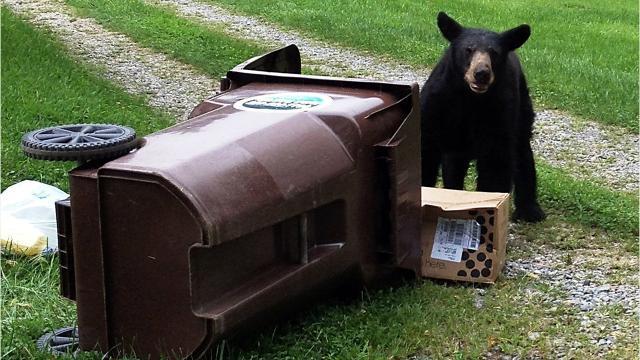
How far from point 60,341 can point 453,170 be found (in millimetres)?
3054

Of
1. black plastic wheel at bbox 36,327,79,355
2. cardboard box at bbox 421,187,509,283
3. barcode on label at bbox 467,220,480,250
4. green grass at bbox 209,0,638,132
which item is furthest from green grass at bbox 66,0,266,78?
black plastic wheel at bbox 36,327,79,355

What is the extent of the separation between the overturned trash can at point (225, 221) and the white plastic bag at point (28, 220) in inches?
44.7

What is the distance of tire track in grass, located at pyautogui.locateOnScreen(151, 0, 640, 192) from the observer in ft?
25.5

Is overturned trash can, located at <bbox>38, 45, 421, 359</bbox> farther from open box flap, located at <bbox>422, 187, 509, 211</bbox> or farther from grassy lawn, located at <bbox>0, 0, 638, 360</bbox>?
open box flap, located at <bbox>422, 187, 509, 211</bbox>

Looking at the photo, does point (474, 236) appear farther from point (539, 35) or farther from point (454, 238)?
point (539, 35)

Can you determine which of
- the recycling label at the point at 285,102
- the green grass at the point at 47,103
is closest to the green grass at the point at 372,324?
the recycling label at the point at 285,102

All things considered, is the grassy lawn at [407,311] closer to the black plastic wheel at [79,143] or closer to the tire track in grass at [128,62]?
the black plastic wheel at [79,143]

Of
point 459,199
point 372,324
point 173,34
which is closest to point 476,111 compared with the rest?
point 459,199

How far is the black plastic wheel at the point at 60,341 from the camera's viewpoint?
12.2 ft

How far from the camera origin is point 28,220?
16.1 feet

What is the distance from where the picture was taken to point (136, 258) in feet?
11.3

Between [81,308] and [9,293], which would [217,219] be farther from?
[9,293]

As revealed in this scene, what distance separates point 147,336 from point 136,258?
0.30 meters

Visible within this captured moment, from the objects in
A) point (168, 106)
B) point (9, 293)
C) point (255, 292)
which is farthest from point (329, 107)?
point (168, 106)
